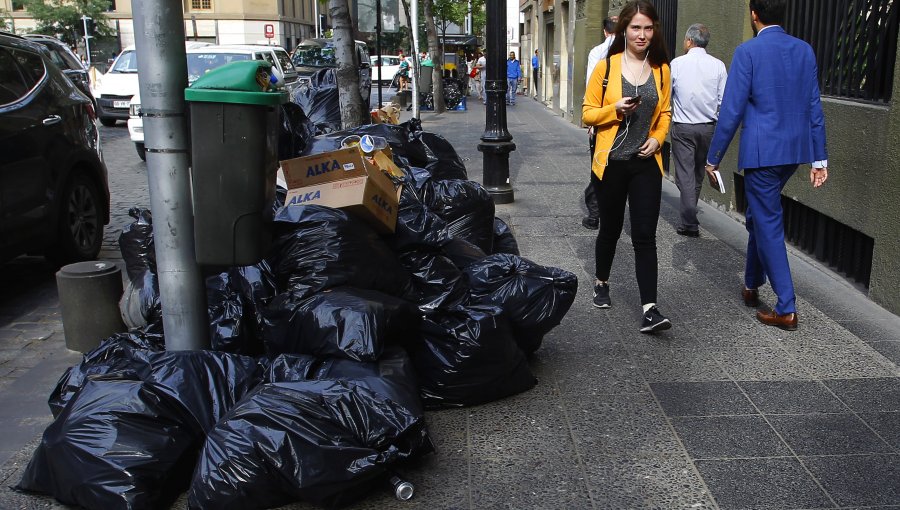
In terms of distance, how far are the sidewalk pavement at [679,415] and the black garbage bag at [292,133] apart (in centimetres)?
191

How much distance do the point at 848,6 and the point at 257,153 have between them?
5.04 meters

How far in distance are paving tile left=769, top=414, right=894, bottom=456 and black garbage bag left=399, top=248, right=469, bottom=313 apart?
1513 mm

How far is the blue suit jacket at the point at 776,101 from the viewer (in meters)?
4.84

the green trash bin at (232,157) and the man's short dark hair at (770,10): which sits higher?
the man's short dark hair at (770,10)

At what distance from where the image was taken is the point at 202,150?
3408mm

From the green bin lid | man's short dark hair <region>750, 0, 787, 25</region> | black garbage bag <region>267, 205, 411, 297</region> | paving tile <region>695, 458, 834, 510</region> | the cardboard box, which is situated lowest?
paving tile <region>695, 458, 834, 510</region>

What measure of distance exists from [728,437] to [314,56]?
25.4 metres

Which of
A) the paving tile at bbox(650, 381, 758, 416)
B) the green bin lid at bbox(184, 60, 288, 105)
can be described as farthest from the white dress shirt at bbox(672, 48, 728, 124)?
the green bin lid at bbox(184, 60, 288, 105)

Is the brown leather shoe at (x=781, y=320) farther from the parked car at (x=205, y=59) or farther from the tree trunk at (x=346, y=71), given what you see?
the parked car at (x=205, y=59)

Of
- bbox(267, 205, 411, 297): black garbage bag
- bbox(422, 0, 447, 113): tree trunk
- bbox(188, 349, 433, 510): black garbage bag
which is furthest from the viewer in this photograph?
bbox(422, 0, 447, 113): tree trunk

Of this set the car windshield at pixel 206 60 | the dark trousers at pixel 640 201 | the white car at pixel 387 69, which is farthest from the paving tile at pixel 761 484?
the white car at pixel 387 69

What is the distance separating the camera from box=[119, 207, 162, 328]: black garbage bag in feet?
14.2

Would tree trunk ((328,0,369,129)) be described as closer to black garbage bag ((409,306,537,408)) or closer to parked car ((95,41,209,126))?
black garbage bag ((409,306,537,408))

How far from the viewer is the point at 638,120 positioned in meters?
4.88
